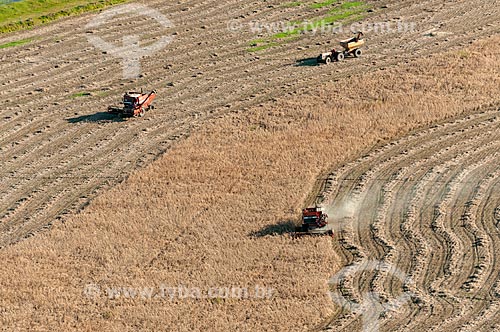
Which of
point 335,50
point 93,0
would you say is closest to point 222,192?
point 335,50

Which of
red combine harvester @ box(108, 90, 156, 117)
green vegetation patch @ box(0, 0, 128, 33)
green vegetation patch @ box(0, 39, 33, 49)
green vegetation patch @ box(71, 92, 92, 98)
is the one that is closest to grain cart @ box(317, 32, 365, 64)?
red combine harvester @ box(108, 90, 156, 117)

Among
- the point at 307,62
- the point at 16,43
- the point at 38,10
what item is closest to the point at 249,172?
the point at 307,62

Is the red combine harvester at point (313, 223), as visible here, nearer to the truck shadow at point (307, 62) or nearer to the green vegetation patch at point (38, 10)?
the truck shadow at point (307, 62)

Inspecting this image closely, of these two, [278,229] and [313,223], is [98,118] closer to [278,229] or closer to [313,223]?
[278,229]

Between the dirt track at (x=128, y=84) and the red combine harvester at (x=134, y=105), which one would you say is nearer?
the dirt track at (x=128, y=84)

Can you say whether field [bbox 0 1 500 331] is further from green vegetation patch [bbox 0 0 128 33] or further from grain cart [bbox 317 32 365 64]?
green vegetation patch [bbox 0 0 128 33]

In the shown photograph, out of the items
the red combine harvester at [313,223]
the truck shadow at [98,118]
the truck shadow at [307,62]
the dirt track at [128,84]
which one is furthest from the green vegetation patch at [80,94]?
the red combine harvester at [313,223]
